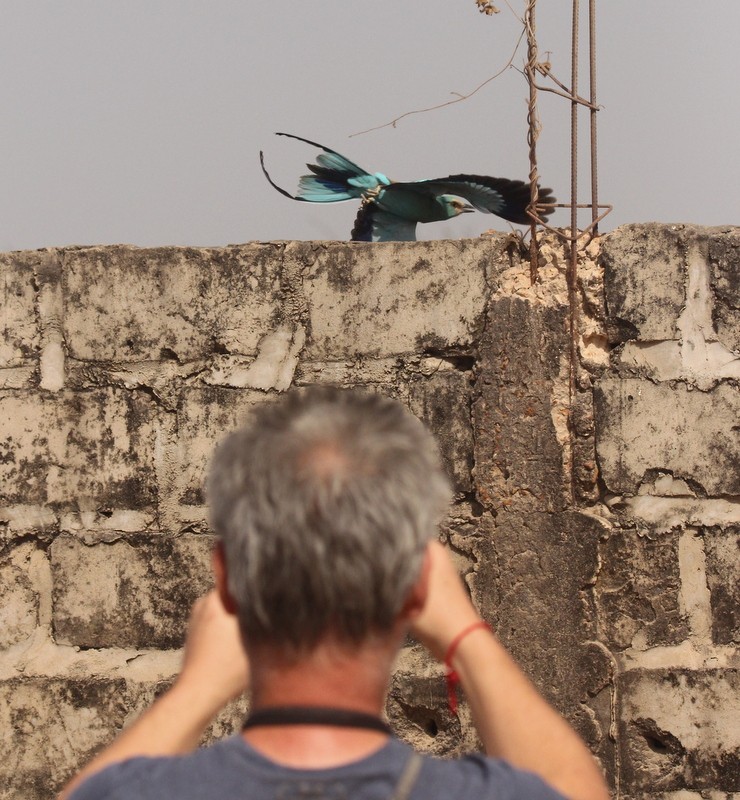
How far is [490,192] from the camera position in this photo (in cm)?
294

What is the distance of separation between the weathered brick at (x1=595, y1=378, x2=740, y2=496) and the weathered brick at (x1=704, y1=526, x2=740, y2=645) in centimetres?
11

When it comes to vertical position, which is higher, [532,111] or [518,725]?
[532,111]

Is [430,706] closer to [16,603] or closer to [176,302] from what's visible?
[16,603]

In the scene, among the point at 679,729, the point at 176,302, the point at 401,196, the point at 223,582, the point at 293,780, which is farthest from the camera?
the point at 401,196

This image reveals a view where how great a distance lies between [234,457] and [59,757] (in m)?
1.79

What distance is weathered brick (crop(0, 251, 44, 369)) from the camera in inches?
105

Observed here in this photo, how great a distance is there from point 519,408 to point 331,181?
134cm

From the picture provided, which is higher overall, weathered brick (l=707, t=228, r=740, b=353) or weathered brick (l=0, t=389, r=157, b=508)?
weathered brick (l=707, t=228, r=740, b=353)

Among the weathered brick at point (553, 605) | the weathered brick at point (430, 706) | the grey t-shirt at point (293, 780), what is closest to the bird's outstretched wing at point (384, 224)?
the weathered brick at point (553, 605)

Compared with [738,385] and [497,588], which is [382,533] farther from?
[738,385]

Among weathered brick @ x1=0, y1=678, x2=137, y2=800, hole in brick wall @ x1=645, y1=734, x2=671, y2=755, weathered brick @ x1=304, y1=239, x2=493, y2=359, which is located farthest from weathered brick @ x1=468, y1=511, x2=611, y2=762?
weathered brick @ x1=0, y1=678, x2=137, y2=800

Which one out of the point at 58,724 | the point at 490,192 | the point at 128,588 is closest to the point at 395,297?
the point at 490,192

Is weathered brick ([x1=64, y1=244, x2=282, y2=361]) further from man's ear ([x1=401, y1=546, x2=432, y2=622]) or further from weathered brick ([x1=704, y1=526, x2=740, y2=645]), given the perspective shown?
man's ear ([x1=401, y1=546, x2=432, y2=622])

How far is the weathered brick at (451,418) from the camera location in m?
2.58
